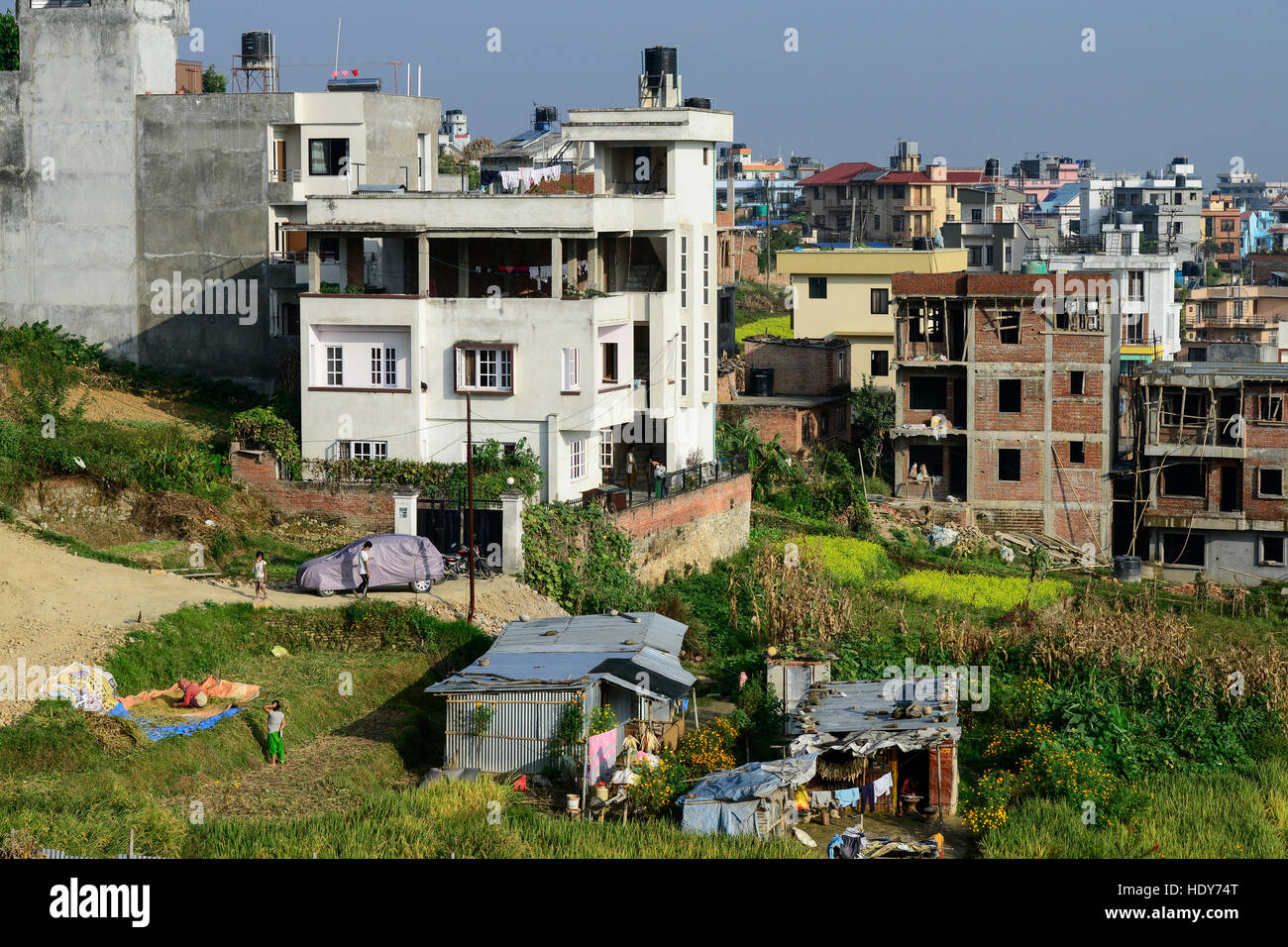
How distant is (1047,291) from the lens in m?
51.2

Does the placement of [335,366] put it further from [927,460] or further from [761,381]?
[761,381]

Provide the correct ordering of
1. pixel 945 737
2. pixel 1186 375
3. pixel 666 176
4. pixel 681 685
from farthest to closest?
pixel 1186 375, pixel 666 176, pixel 681 685, pixel 945 737

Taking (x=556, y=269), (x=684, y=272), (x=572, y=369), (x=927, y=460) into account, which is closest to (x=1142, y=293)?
(x=927, y=460)

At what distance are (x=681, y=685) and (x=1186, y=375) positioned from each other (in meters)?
26.1

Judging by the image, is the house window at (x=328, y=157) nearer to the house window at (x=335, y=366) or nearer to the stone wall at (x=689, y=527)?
the house window at (x=335, y=366)

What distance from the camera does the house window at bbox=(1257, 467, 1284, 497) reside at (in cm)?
4922

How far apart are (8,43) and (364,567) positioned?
36172 millimetres

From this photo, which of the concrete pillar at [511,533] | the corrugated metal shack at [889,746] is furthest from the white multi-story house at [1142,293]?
the corrugated metal shack at [889,746]

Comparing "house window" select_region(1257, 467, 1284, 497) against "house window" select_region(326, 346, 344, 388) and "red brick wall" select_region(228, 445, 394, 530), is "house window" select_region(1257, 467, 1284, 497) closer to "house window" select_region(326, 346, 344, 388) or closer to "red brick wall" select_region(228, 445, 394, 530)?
"red brick wall" select_region(228, 445, 394, 530)

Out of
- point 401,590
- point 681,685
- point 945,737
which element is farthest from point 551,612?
point 945,737

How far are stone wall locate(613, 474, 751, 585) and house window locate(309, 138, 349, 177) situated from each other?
43.0 feet

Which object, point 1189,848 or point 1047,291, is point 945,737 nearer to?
point 1189,848

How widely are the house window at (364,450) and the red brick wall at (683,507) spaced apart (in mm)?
5525

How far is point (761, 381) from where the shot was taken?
5831 cm
